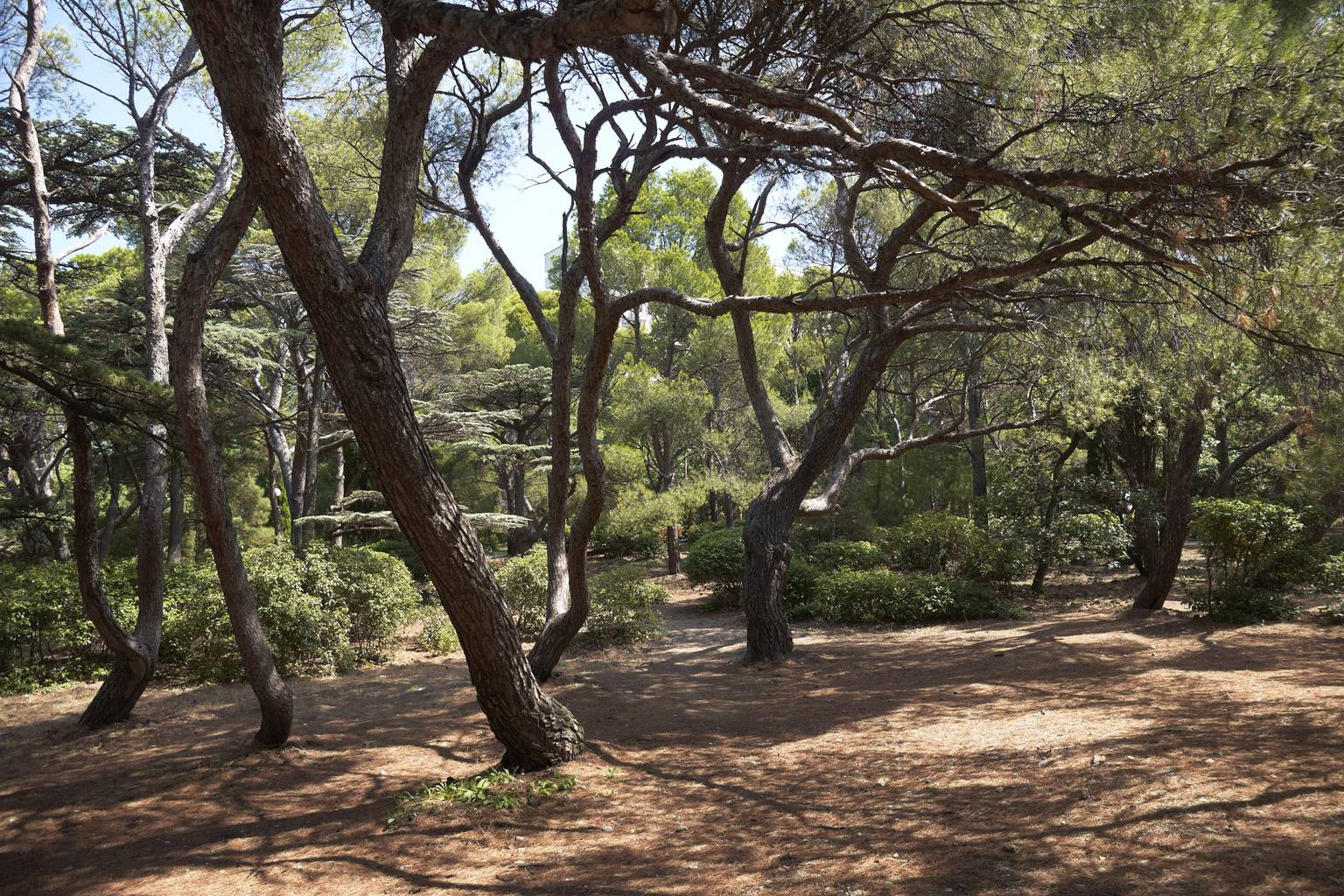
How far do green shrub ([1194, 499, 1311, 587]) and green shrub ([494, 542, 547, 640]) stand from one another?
7.67m

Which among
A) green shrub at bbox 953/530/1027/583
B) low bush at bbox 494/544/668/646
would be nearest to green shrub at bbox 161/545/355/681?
low bush at bbox 494/544/668/646

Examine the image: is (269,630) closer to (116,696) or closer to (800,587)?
(116,696)

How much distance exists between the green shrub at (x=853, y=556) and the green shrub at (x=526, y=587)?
617 cm

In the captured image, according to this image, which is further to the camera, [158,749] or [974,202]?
[158,749]

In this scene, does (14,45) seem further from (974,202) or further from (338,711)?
(974,202)

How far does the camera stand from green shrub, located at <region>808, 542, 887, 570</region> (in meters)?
16.1

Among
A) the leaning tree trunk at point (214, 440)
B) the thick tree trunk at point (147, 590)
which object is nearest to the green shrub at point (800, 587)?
the thick tree trunk at point (147, 590)

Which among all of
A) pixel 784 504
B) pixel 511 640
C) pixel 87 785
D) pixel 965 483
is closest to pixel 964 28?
pixel 784 504

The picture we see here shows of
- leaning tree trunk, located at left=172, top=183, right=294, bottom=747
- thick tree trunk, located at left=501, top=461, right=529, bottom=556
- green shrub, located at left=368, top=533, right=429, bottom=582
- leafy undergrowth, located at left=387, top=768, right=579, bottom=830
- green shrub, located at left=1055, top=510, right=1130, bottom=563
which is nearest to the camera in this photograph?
leafy undergrowth, located at left=387, top=768, right=579, bottom=830

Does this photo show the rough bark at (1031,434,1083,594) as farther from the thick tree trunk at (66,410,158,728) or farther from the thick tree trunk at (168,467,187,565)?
the thick tree trunk at (168,467,187,565)

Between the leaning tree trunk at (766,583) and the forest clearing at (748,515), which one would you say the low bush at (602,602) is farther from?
the leaning tree trunk at (766,583)

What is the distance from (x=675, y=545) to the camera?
20.3m

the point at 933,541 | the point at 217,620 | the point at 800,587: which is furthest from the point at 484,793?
the point at 933,541

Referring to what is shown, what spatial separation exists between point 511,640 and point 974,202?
10.8 feet
